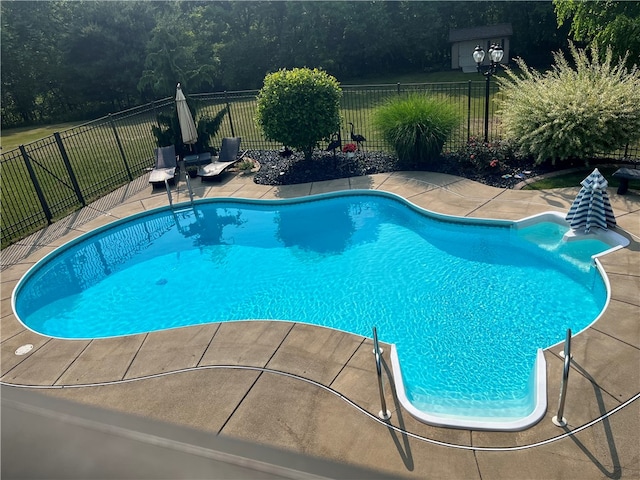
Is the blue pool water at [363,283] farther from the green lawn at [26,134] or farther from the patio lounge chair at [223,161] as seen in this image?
the green lawn at [26,134]

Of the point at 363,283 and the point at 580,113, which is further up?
the point at 580,113

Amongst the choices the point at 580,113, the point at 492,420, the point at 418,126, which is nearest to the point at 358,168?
the point at 418,126

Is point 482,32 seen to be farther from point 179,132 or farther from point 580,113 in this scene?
point 179,132

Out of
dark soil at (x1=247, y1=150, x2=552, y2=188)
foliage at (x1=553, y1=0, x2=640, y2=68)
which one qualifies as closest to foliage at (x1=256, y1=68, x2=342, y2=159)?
dark soil at (x1=247, y1=150, x2=552, y2=188)

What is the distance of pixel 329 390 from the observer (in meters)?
6.05

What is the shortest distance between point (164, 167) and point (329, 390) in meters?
10.8

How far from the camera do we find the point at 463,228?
1045 centimetres

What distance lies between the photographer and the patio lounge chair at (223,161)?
1421 cm

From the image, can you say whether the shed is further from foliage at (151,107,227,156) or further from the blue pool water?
the blue pool water

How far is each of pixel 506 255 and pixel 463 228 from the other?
128cm

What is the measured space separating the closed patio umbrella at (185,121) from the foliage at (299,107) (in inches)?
89.7

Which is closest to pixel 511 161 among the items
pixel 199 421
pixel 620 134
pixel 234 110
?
pixel 620 134

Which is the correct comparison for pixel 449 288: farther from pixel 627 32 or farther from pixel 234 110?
pixel 234 110

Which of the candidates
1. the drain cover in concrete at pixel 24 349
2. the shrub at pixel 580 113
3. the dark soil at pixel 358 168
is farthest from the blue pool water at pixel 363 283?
the shrub at pixel 580 113
